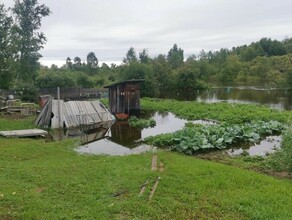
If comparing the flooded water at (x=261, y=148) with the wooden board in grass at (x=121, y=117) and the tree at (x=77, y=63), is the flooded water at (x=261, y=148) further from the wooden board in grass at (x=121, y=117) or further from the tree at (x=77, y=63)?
the tree at (x=77, y=63)

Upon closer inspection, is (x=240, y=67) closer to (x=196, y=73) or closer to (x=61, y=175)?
(x=196, y=73)

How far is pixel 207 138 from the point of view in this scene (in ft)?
45.6

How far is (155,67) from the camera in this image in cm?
5119

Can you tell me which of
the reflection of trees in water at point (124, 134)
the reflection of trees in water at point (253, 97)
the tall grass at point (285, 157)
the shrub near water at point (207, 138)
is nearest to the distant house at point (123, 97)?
the reflection of trees in water at point (124, 134)

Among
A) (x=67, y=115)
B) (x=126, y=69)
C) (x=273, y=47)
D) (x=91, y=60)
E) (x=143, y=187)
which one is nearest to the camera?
(x=143, y=187)

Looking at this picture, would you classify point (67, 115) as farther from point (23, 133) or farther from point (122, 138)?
point (122, 138)

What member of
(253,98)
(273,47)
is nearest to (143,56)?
(253,98)

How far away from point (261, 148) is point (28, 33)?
30.3 m

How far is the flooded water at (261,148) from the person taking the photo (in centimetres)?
1279

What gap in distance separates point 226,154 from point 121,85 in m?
14.3

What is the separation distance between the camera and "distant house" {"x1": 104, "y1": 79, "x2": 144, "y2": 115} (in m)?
24.9

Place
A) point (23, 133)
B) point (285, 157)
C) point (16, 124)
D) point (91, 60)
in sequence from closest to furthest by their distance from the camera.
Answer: point (285, 157) → point (23, 133) → point (16, 124) → point (91, 60)

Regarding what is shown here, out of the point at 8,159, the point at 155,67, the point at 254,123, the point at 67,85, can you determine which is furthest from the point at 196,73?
the point at 8,159

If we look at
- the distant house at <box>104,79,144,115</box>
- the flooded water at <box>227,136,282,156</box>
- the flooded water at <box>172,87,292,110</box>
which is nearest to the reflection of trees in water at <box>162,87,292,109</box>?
the flooded water at <box>172,87,292,110</box>
